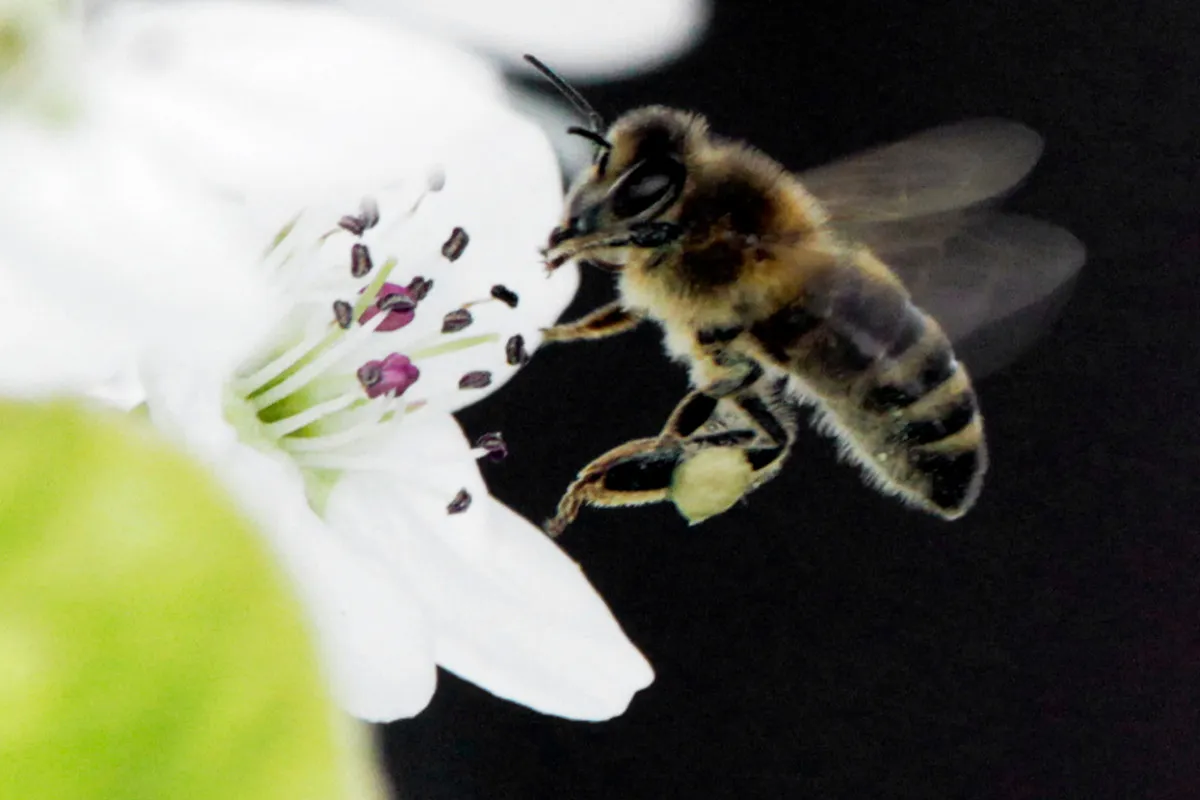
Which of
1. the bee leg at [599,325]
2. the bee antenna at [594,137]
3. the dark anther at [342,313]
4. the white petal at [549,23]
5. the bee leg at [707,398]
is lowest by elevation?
the bee leg at [707,398]

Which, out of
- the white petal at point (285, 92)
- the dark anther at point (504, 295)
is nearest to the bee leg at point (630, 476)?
the dark anther at point (504, 295)

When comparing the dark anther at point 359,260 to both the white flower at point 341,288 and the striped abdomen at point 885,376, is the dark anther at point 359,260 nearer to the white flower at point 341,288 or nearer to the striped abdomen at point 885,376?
the white flower at point 341,288

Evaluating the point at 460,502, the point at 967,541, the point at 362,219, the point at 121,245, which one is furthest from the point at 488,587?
the point at 967,541

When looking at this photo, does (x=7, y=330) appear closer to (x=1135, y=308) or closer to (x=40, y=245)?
(x=40, y=245)

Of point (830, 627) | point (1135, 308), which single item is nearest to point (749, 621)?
A: point (830, 627)

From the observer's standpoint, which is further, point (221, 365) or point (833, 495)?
point (833, 495)
